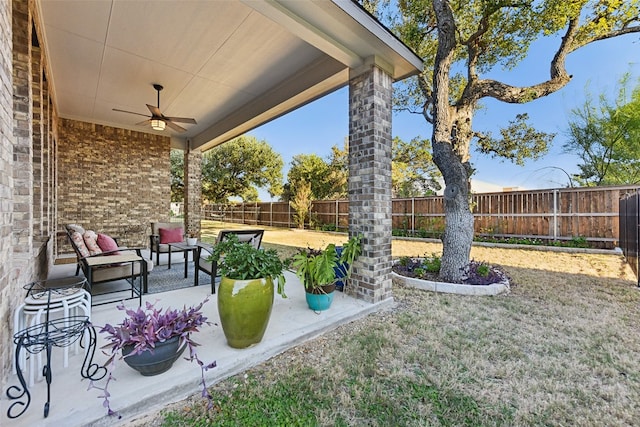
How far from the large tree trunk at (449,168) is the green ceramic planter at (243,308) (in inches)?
133

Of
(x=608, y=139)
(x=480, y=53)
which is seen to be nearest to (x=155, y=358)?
(x=480, y=53)

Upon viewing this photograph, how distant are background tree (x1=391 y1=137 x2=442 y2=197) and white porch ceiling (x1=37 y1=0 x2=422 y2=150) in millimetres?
10179

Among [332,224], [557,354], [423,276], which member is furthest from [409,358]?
[332,224]

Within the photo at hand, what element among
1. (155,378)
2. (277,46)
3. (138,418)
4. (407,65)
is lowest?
(138,418)

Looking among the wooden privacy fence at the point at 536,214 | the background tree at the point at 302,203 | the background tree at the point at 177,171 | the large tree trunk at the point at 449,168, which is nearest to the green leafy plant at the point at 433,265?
the large tree trunk at the point at 449,168

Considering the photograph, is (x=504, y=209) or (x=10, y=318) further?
(x=504, y=209)

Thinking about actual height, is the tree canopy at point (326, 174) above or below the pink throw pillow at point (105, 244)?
above

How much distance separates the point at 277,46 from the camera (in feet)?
12.7

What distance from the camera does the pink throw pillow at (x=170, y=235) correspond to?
5.87 m

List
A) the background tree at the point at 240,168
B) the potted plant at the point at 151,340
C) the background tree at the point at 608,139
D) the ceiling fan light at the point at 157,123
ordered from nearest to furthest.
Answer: the potted plant at the point at 151,340 → the ceiling fan light at the point at 157,123 → the background tree at the point at 608,139 → the background tree at the point at 240,168

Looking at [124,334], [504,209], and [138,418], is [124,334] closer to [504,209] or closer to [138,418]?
[138,418]

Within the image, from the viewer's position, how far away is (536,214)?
8.46 metres

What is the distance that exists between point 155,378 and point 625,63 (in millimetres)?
15085

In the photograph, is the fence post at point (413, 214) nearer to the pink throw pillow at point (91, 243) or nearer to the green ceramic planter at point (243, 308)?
the green ceramic planter at point (243, 308)
